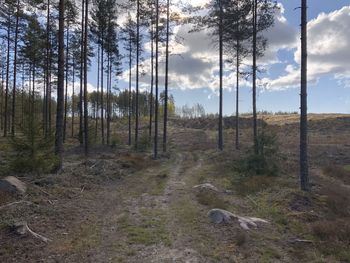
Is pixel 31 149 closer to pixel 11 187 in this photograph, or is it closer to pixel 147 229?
pixel 11 187

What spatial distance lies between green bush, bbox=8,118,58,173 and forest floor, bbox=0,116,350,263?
44 centimetres

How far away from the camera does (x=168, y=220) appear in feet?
29.8

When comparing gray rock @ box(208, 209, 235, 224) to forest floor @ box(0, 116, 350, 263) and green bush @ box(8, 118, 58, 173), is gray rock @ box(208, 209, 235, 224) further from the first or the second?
green bush @ box(8, 118, 58, 173)

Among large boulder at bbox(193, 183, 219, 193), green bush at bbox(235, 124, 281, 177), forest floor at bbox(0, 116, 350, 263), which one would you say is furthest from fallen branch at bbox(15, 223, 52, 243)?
green bush at bbox(235, 124, 281, 177)

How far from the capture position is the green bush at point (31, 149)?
1184cm

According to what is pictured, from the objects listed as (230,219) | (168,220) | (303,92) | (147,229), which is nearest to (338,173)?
(303,92)

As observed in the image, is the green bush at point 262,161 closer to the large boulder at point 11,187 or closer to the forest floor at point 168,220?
the forest floor at point 168,220

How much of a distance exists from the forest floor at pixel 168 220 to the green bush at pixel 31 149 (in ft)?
1.43

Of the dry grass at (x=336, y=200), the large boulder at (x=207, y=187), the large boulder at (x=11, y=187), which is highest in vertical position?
the large boulder at (x=11, y=187)

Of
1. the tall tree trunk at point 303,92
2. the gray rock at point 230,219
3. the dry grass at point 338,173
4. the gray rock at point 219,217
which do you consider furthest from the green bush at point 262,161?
the gray rock at point 219,217

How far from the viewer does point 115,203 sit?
11.0 meters

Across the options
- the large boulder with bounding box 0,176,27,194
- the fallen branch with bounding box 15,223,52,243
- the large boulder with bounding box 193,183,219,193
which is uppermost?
the large boulder with bounding box 0,176,27,194

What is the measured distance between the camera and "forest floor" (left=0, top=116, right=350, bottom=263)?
270 inches

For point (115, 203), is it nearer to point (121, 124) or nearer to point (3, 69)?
point (3, 69)
